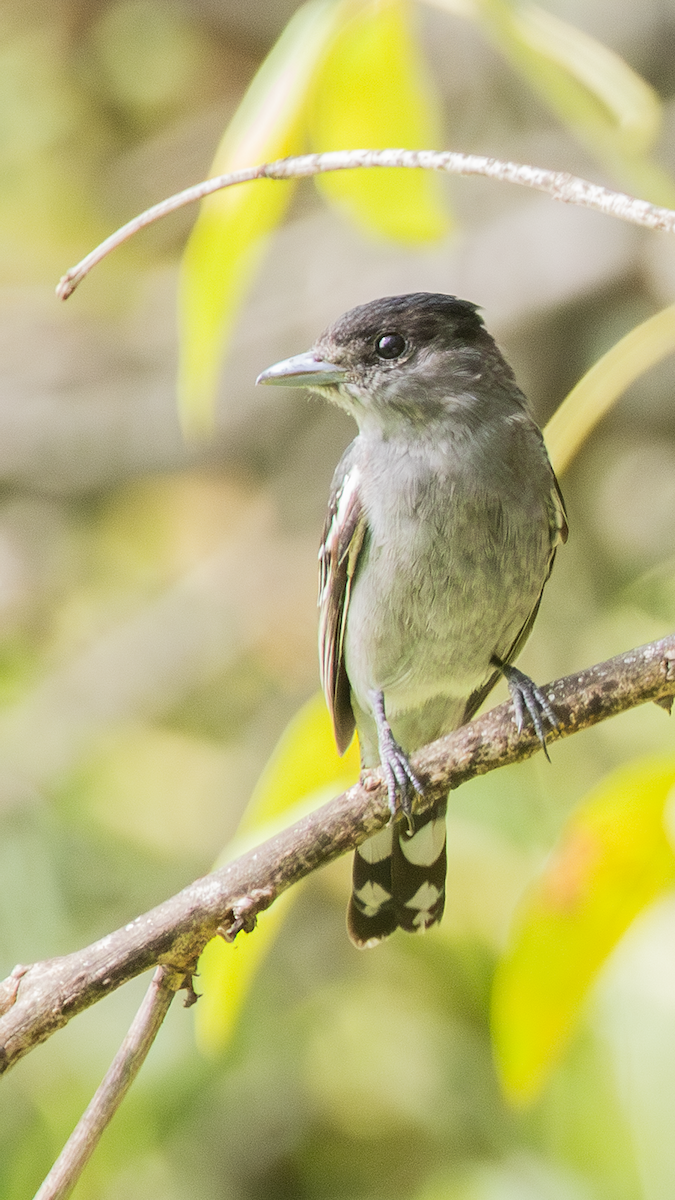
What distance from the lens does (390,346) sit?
3.09 metres

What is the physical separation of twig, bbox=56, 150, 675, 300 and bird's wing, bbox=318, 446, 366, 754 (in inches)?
47.9

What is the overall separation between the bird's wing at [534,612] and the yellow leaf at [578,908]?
2.91 ft

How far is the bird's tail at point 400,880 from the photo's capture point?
3094 millimetres

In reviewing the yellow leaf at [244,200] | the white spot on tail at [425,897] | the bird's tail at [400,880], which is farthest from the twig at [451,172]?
the white spot on tail at [425,897]

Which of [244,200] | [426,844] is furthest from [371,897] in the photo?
[244,200]

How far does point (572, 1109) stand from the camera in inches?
159

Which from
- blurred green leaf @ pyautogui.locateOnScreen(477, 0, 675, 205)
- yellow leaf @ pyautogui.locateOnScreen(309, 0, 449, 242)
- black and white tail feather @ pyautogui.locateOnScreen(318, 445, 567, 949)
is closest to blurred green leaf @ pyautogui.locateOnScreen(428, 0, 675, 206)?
blurred green leaf @ pyautogui.locateOnScreen(477, 0, 675, 205)

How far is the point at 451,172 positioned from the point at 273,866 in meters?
1.10

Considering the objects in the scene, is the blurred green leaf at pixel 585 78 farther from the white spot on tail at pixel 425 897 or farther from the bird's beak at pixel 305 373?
the white spot on tail at pixel 425 897

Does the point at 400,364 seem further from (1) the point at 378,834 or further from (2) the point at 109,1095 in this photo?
(2) the point at 109,1095

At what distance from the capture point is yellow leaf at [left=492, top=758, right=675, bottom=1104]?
2.16 metres

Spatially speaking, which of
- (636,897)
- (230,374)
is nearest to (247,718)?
(230,374)

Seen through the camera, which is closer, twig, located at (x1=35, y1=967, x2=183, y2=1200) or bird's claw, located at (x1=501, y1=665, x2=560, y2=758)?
twig, located at (x1=35, y1=967, x2=183, y2=1200)

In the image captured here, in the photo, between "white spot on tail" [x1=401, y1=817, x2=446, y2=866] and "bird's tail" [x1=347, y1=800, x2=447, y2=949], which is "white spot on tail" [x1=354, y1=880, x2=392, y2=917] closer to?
"bird's tail" [x1=347, y1=800, x2=447, y2=949]
